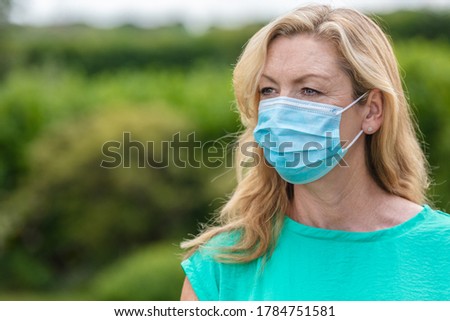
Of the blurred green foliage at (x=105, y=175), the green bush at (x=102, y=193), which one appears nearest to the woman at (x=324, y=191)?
the blurred green foliage at (x=105, y=175)

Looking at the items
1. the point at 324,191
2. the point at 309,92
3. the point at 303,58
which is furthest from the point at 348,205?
the point at 303,58

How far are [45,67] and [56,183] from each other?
6.68 m

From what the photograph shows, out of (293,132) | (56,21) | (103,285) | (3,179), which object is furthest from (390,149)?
(56,21)

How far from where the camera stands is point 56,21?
76.8 feet

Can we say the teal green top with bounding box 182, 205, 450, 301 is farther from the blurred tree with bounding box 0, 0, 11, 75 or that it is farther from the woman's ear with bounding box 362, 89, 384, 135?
the blurred tree with bounding box 0, 0, 11, 75

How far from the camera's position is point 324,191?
268cm

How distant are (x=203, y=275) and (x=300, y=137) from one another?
0.59 meters

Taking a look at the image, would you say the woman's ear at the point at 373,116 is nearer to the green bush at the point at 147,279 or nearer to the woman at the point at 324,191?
the woman at the point at 324,191

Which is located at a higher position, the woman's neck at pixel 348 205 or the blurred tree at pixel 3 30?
the blurred tree at pixel 3 30

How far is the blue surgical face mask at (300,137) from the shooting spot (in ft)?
8.70

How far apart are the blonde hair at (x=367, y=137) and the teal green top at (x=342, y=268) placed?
0.22 feet

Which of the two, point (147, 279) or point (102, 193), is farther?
point (102, 193)

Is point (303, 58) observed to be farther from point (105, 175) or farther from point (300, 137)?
point (105, 175)

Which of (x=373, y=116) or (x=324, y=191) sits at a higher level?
(x=373, y=116)
